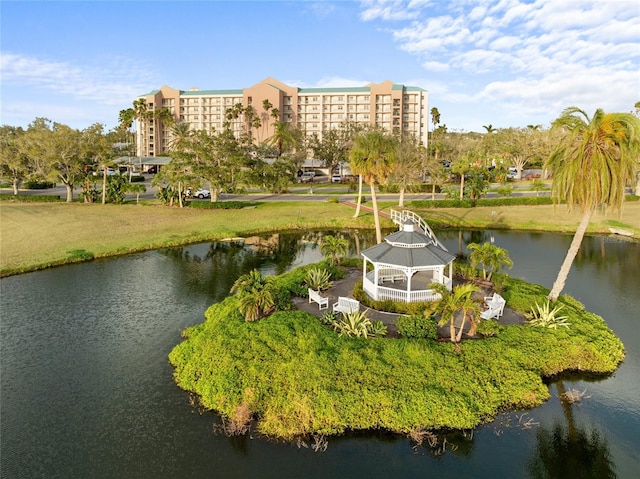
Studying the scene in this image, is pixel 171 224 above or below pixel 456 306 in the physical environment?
above

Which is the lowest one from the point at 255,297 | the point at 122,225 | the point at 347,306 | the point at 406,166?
the point at 347,306

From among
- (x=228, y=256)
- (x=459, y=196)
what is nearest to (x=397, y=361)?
(x=228, y=256)

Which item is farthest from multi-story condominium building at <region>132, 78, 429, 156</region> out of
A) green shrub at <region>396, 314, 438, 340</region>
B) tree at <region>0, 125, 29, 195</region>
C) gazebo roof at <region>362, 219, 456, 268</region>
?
green shrub at <region>396, 314, 438, 340</region>

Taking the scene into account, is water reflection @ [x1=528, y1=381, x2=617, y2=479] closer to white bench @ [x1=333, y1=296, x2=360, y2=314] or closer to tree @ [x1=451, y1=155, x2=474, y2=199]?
white bench @ [x1=333, y1=296, x2=360, y2=314]

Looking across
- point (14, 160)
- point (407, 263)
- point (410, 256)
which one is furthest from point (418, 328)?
point (14, 160)

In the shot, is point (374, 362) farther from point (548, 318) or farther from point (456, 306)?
point (548, 318)

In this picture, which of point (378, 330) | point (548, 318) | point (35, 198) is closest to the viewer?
point (378, 330)

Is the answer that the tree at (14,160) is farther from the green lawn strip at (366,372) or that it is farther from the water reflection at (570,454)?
the water reflection at (570,454)

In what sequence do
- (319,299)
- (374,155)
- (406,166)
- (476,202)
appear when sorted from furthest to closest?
1. (476,202)
2. (406,166)
3. (374,155)
4. (319,299)
